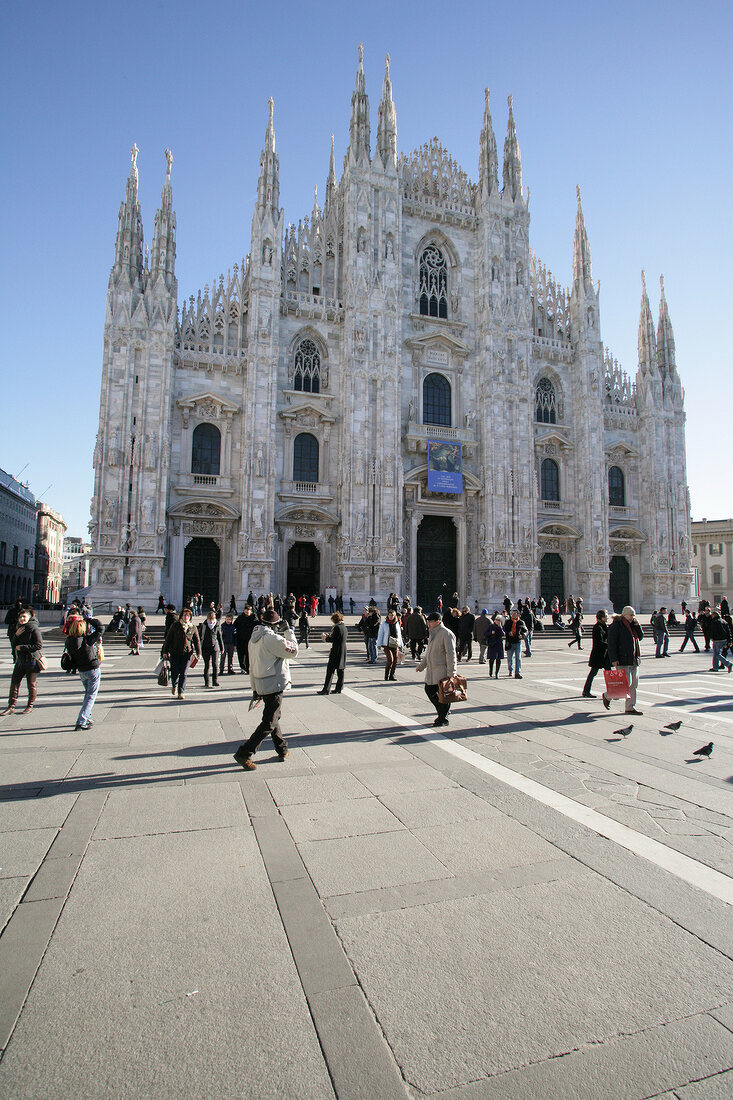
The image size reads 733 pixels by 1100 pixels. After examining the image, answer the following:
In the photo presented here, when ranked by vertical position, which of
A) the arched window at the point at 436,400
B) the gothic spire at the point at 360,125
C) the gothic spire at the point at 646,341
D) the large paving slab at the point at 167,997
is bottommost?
the large paving slab at the point at 167,997

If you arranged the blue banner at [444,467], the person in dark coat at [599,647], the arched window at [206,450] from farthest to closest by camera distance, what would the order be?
the blue banner at [444,467]
the arched window at [206,450]
the person in dark coat at [599,647]

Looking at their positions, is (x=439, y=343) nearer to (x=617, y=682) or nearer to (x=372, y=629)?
(x=372, y=629)

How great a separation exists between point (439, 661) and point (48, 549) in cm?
8382

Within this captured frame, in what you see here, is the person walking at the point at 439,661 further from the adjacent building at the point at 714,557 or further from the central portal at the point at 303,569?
the adjacent building at the point at 714,557

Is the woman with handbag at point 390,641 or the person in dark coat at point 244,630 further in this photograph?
the woman with handbag at point 390,641

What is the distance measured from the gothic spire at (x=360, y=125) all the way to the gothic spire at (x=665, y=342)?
20.7 metres

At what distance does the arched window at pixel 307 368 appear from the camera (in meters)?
30.7

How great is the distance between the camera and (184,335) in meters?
28.6

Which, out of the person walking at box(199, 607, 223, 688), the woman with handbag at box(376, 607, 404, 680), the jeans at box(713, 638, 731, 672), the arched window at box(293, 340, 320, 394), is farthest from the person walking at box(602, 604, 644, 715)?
the arched window at box(293, 340, 320, 394)

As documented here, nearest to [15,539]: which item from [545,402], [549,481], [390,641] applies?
[549,481]

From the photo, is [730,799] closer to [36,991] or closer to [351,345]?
[36,991]

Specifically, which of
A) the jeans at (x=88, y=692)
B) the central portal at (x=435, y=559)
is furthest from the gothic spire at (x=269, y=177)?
the jeans at (x=88, y=692)

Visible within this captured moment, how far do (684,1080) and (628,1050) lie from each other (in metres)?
0.20

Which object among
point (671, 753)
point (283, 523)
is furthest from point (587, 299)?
point (671, 753)
